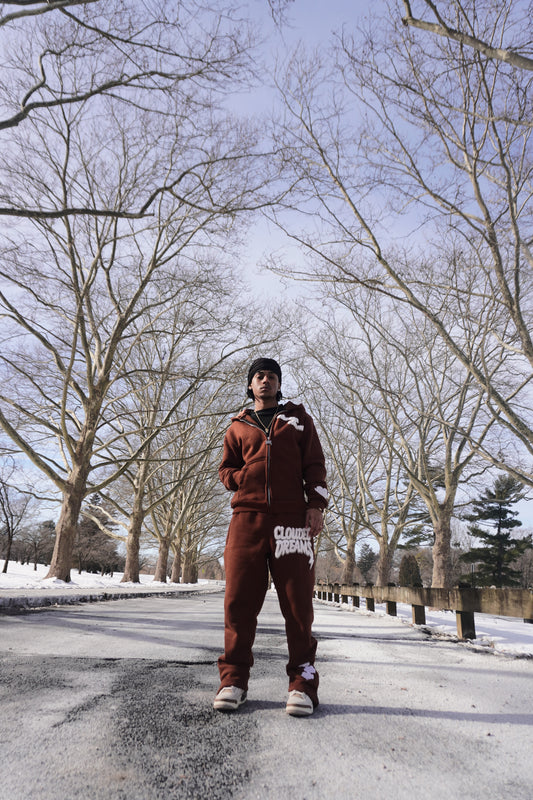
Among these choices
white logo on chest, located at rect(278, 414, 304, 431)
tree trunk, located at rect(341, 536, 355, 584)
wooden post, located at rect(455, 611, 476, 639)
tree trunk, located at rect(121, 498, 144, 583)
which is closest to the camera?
white logo on chest, located at rect(278, 414, 304, 431)

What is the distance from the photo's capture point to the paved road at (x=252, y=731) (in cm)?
123

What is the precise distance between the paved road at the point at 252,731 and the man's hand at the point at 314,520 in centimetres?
75

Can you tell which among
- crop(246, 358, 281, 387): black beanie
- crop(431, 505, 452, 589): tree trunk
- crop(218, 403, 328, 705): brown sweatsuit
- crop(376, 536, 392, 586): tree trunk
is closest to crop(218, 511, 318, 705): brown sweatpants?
crop(218, 403, 328, 705): brown sweatsuit

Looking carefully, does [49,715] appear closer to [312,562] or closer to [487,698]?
[312,562]

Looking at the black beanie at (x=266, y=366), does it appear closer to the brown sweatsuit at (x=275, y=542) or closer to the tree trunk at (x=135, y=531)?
the brown sweatsuit at (x=275, y=542)

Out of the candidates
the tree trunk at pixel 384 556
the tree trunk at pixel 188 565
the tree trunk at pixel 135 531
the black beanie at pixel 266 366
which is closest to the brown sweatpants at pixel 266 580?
the black beanie at pixel 266 366

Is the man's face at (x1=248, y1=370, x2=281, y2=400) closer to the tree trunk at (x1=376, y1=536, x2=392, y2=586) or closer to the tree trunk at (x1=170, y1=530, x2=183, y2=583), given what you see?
the tree trunk at (x1=376, y1=536, x2=392, y2=586)

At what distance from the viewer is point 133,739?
59.4 inches

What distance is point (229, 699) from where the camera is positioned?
6.35ft

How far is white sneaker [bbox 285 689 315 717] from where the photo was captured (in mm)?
1875

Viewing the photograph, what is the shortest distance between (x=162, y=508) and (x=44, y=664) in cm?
2573

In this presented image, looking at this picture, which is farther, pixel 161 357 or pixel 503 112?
pixel 161 357

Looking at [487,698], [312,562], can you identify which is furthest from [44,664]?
[487,698]

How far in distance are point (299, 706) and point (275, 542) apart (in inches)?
26.7
